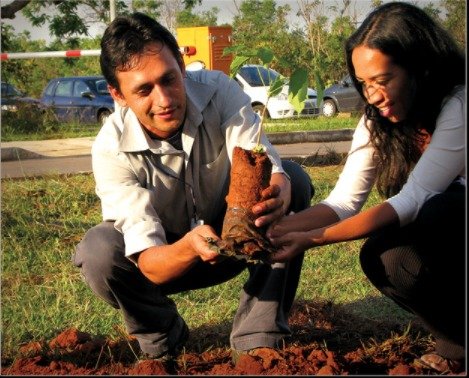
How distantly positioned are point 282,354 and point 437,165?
0.86 metres

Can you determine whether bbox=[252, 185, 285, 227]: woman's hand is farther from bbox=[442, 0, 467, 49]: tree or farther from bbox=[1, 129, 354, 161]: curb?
bbox=[1, 129, 354, 161]: curb

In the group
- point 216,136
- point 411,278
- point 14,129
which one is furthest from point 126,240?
point 14,129

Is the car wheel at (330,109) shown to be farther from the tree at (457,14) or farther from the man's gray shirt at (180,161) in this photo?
the man's gray shirt at (180,161)

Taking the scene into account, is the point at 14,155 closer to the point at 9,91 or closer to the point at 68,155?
the point at 68,155

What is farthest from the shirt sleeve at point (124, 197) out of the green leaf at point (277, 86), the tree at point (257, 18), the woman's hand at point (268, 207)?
the tree at point (257, 18)

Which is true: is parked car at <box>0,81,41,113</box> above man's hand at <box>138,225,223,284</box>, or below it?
below

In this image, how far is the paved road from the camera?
8625 mm

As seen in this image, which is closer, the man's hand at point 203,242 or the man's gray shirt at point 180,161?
the man's hand at point 203,242

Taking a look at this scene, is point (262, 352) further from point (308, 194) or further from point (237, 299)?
point (237, 299)

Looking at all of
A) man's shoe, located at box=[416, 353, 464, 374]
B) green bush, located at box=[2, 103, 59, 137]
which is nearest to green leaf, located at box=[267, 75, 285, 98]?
man's shoe, located at box=[416, 353, 464, 374]

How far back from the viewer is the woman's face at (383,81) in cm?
284

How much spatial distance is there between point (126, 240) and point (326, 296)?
1.39 m

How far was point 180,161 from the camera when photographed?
10.5 ft

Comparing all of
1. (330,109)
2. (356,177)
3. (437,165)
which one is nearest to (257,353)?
(356,177)
